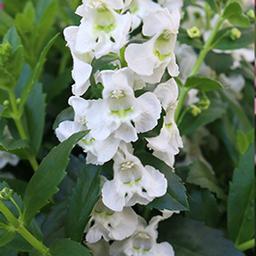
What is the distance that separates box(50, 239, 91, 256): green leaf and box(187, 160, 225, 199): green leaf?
18 cm

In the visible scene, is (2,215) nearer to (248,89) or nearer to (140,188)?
(140,188)

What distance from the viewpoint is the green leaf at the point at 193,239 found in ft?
2.00

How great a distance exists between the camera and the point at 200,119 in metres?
0.77

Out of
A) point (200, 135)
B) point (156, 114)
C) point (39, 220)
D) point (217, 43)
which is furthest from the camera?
point (200, 135)

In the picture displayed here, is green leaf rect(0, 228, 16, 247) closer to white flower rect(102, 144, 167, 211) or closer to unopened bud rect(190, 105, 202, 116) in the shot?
white flower rect(102, 144, 167, 211)

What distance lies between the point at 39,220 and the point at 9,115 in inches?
4.5

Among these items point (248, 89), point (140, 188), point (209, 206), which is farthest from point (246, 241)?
point (248, 89)

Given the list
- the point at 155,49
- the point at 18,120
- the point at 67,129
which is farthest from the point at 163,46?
the point at 18,120

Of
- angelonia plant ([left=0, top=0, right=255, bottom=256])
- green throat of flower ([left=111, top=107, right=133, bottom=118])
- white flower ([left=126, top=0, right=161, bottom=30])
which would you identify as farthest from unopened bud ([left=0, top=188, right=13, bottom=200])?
white flower ([left=126, top=0, right=161, bottom=30])

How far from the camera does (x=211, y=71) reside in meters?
0.87

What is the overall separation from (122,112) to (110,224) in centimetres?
11

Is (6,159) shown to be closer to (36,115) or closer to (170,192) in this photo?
(36,115)

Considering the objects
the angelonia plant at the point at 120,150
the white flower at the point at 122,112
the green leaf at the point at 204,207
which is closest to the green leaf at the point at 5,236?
the angelonia plant at the point at 120,150

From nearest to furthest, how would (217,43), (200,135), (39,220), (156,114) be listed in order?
(156,114)
(39,220)
(217,43)
(200,135)
